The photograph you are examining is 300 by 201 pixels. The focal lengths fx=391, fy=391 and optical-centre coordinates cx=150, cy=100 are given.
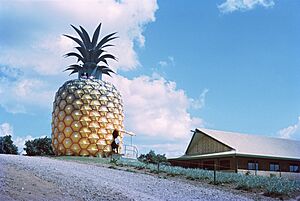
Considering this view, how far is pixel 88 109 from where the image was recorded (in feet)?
93.8

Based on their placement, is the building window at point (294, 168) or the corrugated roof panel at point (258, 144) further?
the building window at point (294, 168)

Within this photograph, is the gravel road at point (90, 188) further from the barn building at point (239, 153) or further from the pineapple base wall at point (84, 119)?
the barn building at point (239, 153)

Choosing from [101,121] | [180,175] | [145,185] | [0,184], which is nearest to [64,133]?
[101,121]

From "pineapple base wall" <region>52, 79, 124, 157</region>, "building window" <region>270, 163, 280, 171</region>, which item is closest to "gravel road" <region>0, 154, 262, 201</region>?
"pineapple base wall" <region>52, 79, 124, 157</region>

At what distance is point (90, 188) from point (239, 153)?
19.9 meters

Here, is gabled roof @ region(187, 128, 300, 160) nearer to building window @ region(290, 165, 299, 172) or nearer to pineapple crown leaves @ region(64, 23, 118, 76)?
building window @ region(290, 165, 299, 172)

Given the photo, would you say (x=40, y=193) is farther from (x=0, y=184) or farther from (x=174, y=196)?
(x=174, y=196)

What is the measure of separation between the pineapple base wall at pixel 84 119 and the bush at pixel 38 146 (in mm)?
18345

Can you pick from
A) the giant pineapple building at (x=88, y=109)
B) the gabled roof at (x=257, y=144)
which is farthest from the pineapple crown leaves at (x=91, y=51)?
the gabled roof at (x=257, y=144)

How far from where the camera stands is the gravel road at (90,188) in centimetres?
1036

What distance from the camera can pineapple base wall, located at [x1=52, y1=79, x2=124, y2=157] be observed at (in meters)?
28.4

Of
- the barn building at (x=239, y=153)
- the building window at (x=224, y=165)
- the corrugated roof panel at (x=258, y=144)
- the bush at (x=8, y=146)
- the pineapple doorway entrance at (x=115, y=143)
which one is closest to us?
the pineapple doorway entrance at (x=115, y=143)

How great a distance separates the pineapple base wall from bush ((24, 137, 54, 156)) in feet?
60.2

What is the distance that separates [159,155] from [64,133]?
42.6ft
